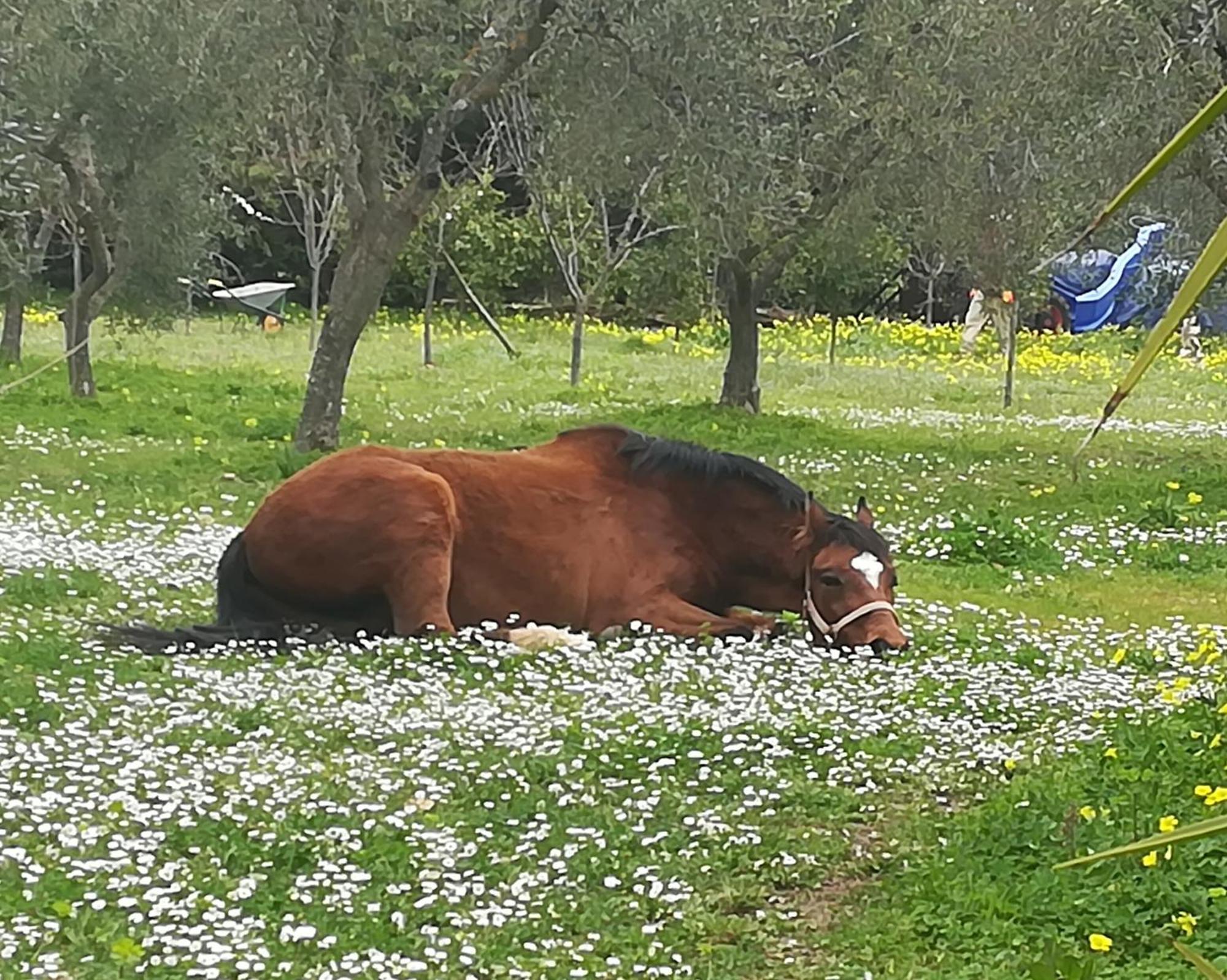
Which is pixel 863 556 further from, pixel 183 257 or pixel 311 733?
pixel 183 257

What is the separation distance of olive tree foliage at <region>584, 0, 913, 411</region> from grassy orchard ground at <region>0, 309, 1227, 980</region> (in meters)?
4.61

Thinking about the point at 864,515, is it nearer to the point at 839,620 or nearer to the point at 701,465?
the point at 839,620

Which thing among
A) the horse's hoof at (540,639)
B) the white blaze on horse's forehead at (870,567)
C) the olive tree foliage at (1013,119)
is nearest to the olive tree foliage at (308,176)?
the olive tree foliage at (1013,119)

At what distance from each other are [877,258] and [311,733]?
87.6 ft

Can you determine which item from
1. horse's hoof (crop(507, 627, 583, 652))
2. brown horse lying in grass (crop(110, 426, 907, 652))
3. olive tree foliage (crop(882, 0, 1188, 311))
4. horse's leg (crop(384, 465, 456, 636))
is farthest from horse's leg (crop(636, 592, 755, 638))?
olive tree foliage (crop(882, 0, 1188, 311))

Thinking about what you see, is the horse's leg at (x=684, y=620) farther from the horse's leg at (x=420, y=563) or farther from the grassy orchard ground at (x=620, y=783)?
the horse's leg at (x=420, y=563)

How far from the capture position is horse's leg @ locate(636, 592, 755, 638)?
884 cm

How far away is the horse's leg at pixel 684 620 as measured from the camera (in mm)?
8836

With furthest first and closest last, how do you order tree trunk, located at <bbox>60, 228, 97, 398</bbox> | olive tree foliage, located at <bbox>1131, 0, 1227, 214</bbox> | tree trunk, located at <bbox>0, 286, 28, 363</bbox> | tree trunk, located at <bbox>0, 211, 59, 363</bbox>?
tree trunk, located at <bbox>0, 286, 28, 363</bbox> < tree trunk, located at <bbox>0, 211, 59, 363</bbox> < tree trunk, located at <bbox>60, 228, 97, 398</bbox> < olive tree foliage, located at <bbox>1131, 0, 1227, 214</bbox>

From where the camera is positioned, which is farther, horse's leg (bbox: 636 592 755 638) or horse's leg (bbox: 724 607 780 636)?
horse's leg (bbox: 724 607 780 636)

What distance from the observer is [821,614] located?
860cm

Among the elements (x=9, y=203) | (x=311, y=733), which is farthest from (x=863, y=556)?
(x=9, y=203)

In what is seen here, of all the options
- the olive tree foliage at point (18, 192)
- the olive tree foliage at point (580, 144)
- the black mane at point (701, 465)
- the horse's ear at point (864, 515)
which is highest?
the olive tree foliage at point (580, 144)

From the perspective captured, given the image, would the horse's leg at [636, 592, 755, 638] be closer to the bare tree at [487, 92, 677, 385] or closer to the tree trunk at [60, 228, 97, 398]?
the bare tree at [487, 92, 677, 385]
